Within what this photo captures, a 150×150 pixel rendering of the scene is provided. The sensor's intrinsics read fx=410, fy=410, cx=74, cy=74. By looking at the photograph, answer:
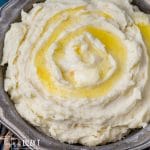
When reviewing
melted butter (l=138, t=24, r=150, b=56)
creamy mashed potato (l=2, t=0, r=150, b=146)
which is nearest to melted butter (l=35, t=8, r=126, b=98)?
creamy mashed potato (l=2, t=0, r=150, b=146)

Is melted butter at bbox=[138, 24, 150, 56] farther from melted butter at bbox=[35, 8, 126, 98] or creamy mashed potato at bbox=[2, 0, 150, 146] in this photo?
melted butter at bbox=[35, 8, 126, 98]

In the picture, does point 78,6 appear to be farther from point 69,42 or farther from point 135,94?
point 135,94

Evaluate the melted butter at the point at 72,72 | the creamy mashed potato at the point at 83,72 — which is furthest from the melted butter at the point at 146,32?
the melted butter at the point at 72,72

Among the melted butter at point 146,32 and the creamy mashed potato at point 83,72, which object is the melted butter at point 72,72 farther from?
the melted butter at point 146,32

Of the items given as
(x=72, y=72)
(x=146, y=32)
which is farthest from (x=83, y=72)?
(x=146, y=32)

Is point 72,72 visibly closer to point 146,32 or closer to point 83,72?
point 83,72

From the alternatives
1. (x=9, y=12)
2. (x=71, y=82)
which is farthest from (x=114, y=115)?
(x=9, y=12)

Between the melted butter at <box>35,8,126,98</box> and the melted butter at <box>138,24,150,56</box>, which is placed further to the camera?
the melted butter at <box>138,24,150,56</box>
